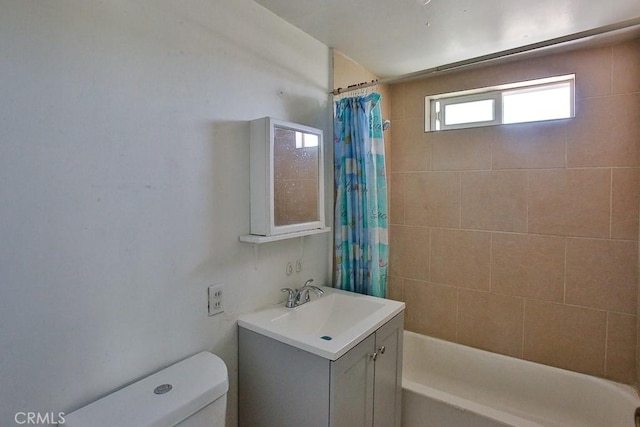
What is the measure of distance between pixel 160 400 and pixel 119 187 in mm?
700

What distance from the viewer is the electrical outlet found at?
4.60ft

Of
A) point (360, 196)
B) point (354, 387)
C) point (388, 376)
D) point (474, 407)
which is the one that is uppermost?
point (360, 196)

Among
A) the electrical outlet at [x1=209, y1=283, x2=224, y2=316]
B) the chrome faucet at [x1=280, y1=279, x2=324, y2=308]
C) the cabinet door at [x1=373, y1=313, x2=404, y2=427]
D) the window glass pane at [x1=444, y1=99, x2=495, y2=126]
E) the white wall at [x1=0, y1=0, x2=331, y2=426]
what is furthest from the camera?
the window glass pane at [x1=444, y1=99, x2=495, y2=126]

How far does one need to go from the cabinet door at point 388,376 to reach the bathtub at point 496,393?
15 centimetres

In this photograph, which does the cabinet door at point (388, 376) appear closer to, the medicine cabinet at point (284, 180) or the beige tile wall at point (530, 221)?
the medicine cabinet at point (284, 180)

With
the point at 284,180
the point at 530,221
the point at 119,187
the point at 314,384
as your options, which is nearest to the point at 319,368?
the point at 314,384

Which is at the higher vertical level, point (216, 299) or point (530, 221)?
point (530, 221)

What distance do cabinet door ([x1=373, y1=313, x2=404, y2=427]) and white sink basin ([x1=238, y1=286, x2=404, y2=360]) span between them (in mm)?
81

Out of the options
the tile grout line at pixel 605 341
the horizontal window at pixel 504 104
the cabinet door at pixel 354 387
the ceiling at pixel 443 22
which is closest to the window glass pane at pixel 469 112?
the horizontal window at pixel 504 104

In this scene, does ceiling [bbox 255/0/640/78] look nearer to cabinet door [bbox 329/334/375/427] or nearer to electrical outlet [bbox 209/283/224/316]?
electrical outlet [bbox 209/283/224/316]

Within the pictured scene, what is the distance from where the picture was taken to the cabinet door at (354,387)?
1.24 m

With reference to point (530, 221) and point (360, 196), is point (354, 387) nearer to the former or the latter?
point (360, 196)

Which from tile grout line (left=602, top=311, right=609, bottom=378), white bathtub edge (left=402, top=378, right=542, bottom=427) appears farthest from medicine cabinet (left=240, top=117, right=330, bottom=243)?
tile grout line (left=602, top=311, right=609, bottom=378)

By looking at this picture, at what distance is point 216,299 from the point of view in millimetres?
1423
